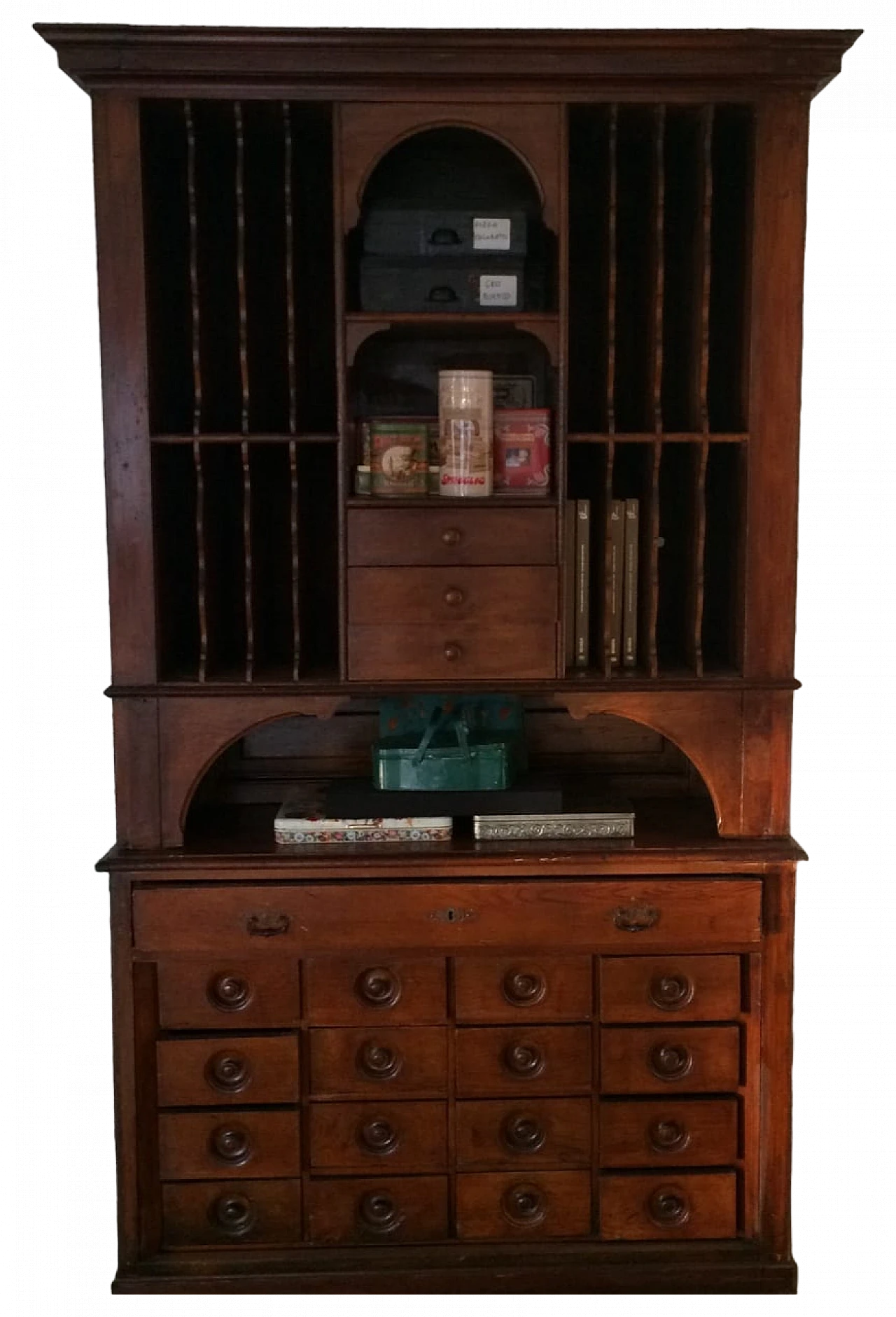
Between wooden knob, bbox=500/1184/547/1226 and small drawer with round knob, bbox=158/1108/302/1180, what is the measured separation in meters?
0.41

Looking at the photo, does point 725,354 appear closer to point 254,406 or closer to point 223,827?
point 254,406

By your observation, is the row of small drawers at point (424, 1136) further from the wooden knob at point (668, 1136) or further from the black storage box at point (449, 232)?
the black storage box at point (449, 232)

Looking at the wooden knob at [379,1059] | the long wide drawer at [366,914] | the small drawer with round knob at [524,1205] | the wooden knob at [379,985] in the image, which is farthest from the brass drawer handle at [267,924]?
the small drawer with round knob at [524,1205]

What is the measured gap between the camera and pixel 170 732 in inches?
98.7

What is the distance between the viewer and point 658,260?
8.00 ft

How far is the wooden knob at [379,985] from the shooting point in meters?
2.54

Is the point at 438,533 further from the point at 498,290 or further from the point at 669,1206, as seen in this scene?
the point at 669,1206

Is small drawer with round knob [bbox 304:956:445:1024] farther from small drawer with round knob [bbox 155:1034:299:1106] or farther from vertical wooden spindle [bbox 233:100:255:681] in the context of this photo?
vertical wooden spindle [bbox 233:100:255:681]

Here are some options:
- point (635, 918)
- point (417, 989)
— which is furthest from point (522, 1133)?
point (635, 918)

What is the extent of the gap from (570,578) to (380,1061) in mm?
1000

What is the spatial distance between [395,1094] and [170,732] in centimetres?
82

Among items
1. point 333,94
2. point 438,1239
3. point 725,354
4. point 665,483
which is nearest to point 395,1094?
point 438,1239

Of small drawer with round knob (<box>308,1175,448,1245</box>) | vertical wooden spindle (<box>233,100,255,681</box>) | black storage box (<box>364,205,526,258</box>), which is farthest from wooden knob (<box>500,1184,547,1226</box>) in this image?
black storage box (<box>364,205,526,258</box>)

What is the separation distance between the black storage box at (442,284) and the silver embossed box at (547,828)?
977 millimetres
